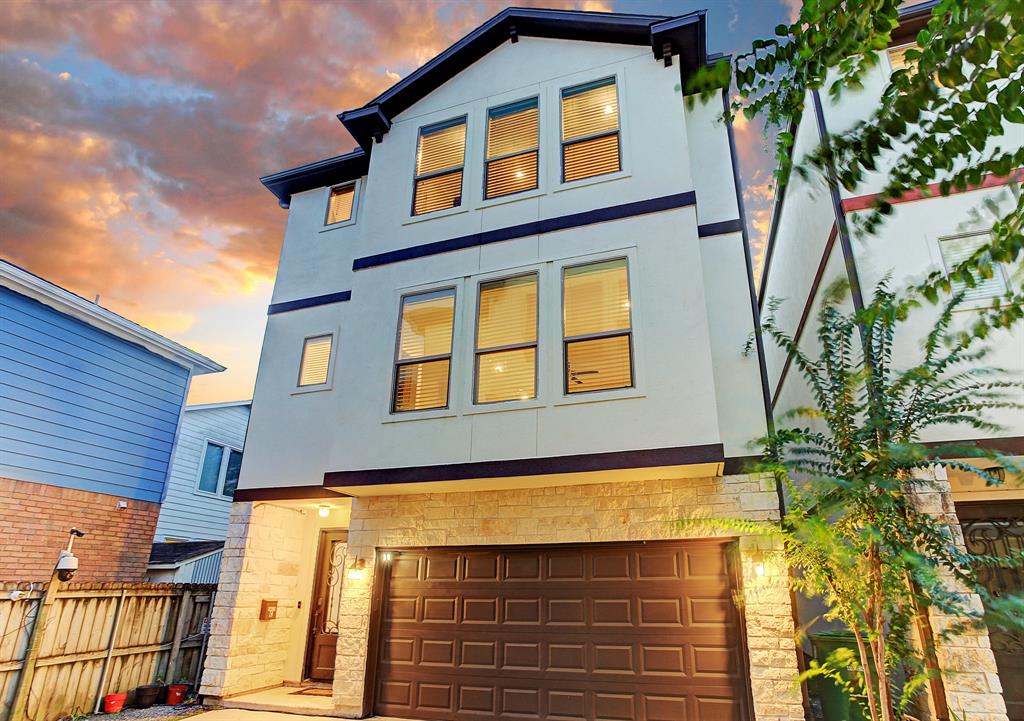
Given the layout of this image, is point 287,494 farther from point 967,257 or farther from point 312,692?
point 967,257

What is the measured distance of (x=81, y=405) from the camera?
9.90 meters

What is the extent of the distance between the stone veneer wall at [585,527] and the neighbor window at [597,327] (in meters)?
1.29

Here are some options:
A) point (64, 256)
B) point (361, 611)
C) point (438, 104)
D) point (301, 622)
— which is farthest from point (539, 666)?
point (64, 256)

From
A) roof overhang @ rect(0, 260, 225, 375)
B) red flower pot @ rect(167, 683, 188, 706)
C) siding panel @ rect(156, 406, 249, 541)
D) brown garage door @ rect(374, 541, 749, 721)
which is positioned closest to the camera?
brown garage door @ rect(374, 541, 749, 721)

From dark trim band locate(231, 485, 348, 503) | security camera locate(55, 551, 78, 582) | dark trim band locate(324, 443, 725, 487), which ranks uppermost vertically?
dark trim band locate(324, 443, 725, 487)

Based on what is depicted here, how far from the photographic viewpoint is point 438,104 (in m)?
8.75

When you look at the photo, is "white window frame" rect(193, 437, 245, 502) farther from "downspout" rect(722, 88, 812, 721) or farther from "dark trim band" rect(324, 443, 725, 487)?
"downspout" rect(722, 88, 812, 721)

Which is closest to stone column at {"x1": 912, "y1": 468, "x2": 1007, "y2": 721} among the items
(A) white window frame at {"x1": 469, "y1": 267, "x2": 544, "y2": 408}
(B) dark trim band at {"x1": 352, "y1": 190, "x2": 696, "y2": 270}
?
(A) white window frame at {"x1": 469, "y1": 267, "x2": 544, "y2": 408}

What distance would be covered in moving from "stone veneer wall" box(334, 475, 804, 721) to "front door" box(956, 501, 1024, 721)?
7.52ft

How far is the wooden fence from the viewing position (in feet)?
21.0

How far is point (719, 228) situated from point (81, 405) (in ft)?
35.7

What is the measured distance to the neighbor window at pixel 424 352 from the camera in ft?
23.5

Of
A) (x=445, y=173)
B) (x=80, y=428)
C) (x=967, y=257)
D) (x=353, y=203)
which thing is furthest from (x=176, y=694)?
(x=967, y=257)

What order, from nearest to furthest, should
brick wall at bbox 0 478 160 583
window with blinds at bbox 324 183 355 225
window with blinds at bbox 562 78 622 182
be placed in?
1. window with blinds at bbox 562 78 622 182
2. brick wall at bbox 0 478 160 583
3. window with blinds at bbox 324 183 355 225
